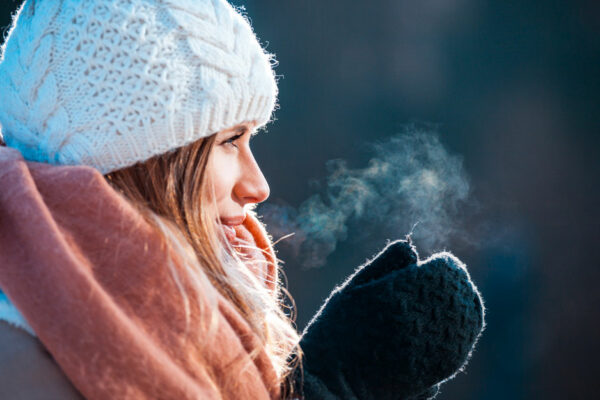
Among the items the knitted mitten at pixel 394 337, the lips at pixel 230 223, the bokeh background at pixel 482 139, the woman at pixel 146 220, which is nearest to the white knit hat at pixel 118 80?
the woman at pixel 146 220

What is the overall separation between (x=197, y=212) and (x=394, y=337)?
0.28 metres

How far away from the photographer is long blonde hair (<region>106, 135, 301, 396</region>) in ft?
1.96

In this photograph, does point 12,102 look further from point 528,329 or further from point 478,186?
point 528,329

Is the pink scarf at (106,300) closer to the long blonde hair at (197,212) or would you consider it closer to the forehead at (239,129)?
the long blonde hair at (197,212)

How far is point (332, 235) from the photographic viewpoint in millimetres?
2951

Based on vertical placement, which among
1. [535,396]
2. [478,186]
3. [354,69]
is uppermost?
[354,69]

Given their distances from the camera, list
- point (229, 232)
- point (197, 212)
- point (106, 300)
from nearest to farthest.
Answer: point (106, 300)
point (197, 212)
point (229, 232)

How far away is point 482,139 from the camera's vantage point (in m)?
3.00

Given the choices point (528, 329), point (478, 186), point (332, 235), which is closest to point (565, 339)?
point (528, 329)

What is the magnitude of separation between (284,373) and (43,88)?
0.45 metres

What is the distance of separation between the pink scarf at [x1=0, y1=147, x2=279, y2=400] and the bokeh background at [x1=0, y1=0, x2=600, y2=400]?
2.40 m

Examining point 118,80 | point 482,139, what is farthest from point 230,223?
point 482,139

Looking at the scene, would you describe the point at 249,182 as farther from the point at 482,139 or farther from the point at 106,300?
the point at 482,139

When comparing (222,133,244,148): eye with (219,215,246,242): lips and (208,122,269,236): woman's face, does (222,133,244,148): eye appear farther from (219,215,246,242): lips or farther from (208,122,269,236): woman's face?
(219,215,246,242): lips
